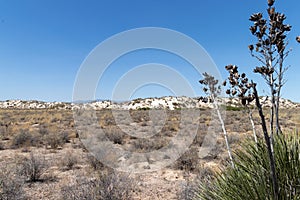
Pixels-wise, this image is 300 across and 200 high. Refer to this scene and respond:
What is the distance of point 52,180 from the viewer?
6.12 m

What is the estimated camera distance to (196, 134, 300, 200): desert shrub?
1464 mm

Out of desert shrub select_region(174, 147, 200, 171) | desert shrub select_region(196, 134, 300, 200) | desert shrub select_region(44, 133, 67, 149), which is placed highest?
desert shrub select_region(196, 134, 300, 200)

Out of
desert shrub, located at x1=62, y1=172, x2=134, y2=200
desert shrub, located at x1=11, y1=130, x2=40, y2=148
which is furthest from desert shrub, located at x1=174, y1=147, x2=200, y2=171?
desert shrub, located at x1=11, y1=130, x2=40, y2=148

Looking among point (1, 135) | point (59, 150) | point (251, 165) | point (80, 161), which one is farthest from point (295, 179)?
point (1, 135)

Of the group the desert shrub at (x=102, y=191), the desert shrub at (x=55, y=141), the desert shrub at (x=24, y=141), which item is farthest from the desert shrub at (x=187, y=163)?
the desert shrub at (x=24, y=141)

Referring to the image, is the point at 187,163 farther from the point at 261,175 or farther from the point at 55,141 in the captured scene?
the point at 55,141

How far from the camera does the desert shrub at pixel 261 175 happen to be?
4.80 feet

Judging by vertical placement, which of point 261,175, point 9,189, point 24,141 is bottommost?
point 9,189

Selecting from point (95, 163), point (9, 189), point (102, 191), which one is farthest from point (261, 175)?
point (95, 163)

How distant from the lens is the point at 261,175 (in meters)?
1.51

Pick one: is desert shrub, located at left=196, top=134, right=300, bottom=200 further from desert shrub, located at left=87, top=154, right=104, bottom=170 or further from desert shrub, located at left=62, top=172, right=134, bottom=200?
desert shrub, located at left=87, top=154, right=104, bottom=170

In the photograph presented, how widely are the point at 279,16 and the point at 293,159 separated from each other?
92cm

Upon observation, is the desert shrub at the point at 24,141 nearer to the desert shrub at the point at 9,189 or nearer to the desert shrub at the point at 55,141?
the desert shrub at the point at 55,141

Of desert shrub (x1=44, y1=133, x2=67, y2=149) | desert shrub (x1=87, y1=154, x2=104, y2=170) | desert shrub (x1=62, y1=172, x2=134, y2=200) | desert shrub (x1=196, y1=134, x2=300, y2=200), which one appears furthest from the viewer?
desert shrub (x1=44, y1=133, x2=67, y2=149)
